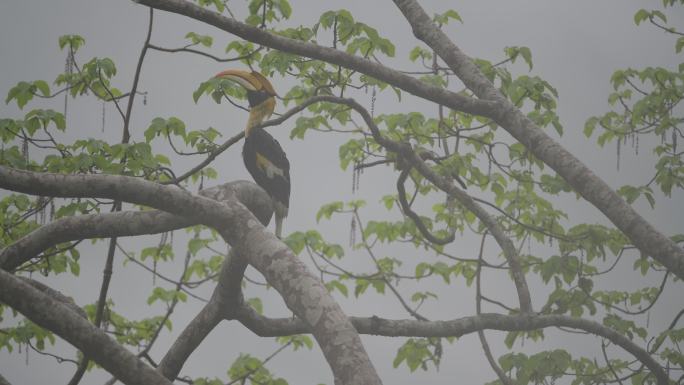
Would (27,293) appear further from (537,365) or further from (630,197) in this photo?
(630,197)

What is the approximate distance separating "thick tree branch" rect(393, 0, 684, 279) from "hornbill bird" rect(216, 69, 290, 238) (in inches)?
79.7

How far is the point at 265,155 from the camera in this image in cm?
748

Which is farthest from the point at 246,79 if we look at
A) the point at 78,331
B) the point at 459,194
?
the point at 78,331

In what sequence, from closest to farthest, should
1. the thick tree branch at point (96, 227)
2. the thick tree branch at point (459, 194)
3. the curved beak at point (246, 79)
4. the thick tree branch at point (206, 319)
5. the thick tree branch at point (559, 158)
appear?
the thick tree branch at point (96, 227)
the thick tree branch at point (206, 319)
the thick tree branch at point (559, 158)
the thick tree branch at point (459, 194)
the curved beak at point (246, 79)

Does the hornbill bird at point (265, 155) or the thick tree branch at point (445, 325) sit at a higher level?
the hornbill bird at point (265, 155)

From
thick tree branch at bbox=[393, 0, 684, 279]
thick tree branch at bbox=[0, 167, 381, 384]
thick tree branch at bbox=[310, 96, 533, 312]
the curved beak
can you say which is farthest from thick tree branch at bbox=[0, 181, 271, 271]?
the curved beak

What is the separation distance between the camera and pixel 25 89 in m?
6.34

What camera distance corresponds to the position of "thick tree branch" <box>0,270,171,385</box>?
3.55m

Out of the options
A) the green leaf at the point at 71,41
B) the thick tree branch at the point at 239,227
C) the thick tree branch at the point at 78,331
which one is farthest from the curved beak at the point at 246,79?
the thick tree branch at the point at 78,331

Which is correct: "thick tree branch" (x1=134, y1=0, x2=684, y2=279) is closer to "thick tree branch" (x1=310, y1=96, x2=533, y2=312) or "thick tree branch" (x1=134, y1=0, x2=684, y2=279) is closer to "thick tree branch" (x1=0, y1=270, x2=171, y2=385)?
"thick tree branch" (x1=310, y1=96, x2=533, y2=312)

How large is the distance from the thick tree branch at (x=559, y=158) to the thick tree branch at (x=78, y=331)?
3.02 metres

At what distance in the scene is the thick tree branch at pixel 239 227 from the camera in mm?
3352

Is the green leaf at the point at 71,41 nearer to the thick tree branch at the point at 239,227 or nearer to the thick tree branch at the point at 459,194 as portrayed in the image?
the thick tree branch at the point at 459,194

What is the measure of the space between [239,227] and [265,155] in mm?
3503
